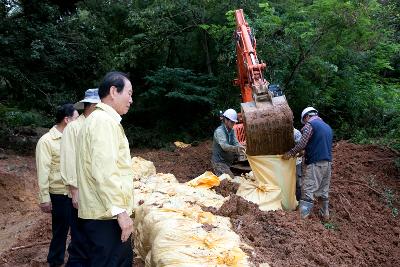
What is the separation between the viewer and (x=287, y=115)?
5.67 m

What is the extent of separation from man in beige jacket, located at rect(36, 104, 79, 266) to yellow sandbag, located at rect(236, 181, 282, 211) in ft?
6.92

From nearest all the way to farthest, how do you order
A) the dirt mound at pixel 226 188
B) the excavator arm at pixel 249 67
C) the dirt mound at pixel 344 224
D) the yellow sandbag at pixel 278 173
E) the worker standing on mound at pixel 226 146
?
1. the dirt mound at pixel 344 224
2. the dirt mound at pixel 226 188
3. the yellow sandbag at pixel 278 173
4. the excavator arm at pixel 249 67
5. the worker standing on mound at pixel 226 146

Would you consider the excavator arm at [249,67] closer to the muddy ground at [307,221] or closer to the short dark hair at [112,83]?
the muddy ground at [307,221]

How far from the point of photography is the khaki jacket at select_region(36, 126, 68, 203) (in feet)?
14.8

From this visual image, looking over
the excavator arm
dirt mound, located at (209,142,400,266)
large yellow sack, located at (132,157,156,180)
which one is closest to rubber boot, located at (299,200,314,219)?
dirt mound, located at (209,142,400,266)

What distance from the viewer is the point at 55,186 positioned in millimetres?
4582

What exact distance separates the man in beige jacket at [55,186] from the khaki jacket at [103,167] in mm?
1718

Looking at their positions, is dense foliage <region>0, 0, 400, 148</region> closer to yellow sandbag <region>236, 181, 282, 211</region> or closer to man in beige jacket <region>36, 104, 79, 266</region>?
yellow sandbag <region>236, 181, 282, 211</region>

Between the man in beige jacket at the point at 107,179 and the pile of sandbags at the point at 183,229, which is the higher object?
the man in beige jacket at the point at 107,179

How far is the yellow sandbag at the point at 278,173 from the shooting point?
228 inches

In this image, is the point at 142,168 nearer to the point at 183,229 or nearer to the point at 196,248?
the point at 183,229

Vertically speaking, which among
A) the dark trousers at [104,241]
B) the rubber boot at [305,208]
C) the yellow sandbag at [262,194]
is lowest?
the rubber boot at [305,208]

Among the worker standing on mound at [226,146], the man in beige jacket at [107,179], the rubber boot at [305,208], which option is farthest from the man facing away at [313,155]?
the man in beige jacket at [107,179]

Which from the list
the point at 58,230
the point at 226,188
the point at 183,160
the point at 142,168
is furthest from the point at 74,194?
the point at 183,160
